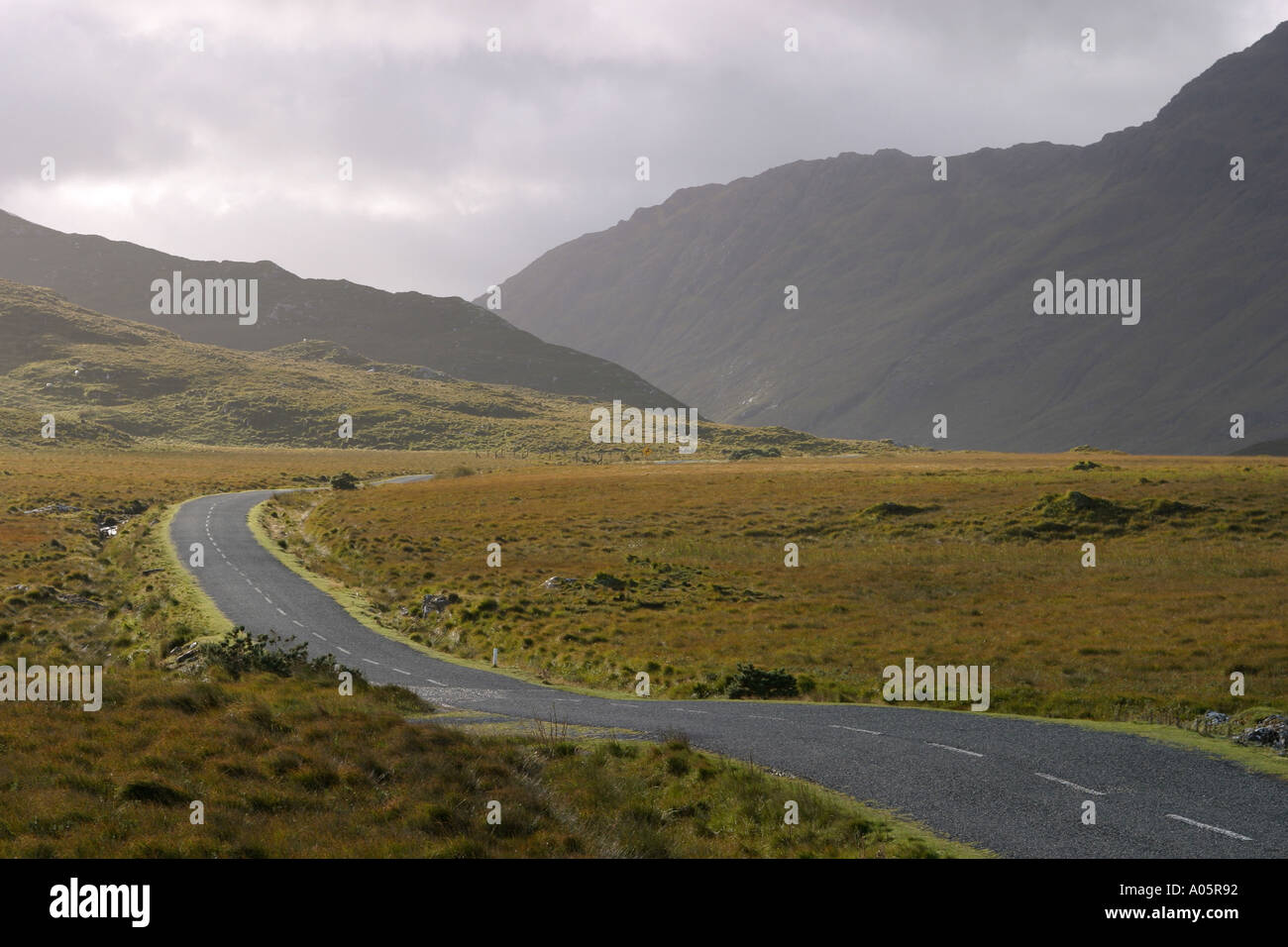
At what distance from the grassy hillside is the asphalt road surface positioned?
3.88 metres

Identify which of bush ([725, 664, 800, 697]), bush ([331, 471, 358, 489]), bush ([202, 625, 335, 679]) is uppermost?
bush ([331, 471, 358, 489])

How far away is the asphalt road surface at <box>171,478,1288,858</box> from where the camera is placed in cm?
1245

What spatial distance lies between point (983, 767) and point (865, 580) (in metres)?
28.3

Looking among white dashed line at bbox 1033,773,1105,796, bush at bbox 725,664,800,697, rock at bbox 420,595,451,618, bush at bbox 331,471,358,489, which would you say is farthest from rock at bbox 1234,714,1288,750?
bush at bbox 331,471,358,489

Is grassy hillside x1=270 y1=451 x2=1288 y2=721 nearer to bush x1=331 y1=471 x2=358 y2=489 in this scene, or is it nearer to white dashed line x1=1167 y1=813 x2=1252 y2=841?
white dashed line x1=1167 y1=813 x2=1252 y2=841

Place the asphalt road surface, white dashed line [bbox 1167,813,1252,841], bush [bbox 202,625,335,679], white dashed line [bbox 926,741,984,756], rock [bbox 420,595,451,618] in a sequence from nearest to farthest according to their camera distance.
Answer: white dashed line [bbox 1167,813,1252,841] → the asphalt road surface → white dashed line [bbox 926,741,984,756] → bush [bbox 202,625,335,679] → rock [bbox 420,595,451,618]

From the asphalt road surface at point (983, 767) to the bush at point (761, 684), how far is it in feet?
5.28

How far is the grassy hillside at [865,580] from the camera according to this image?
28094mm

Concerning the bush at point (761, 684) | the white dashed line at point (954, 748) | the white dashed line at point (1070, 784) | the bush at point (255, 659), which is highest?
the bush at point (255, 659)

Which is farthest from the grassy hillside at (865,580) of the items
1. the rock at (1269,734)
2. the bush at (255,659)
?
the bush at (255,659)

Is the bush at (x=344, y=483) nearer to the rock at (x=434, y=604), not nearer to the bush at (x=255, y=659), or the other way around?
the rock at (x=434, y=604)

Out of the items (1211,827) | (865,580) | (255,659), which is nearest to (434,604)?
(255,659)
